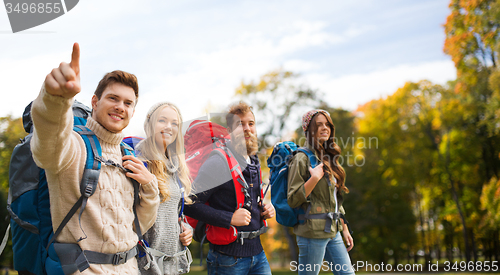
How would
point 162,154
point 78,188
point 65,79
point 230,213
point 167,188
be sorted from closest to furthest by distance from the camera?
1. point 65,79
2. point 78,188
3. point 167,188
4. point 162,154
5. point 230,213

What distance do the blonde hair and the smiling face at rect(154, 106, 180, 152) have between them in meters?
0.03

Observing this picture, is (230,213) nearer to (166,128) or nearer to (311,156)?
(166,128)

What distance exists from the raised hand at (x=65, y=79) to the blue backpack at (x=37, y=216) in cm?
55

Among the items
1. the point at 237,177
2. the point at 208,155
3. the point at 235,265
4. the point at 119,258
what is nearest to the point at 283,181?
the point at 237,177

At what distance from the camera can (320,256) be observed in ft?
12.7

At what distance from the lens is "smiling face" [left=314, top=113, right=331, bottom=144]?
426 cm

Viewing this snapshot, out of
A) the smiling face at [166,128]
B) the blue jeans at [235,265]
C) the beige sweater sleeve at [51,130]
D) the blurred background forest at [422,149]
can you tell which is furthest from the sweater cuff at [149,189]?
the blurred background forest at [422,149]

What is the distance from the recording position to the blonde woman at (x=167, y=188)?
9.07 ft

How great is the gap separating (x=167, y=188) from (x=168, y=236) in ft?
1.27

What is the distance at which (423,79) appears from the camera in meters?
24.8

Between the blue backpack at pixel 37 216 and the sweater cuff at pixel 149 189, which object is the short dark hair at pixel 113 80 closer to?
the blue backpack at pixel 37 216

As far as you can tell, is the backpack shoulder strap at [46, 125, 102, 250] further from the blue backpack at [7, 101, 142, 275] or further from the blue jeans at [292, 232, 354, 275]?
the blue jeans at [292, 232, 354, 275]

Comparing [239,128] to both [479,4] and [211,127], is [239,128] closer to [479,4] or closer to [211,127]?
[211,127]

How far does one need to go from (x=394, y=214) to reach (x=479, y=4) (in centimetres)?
1508
